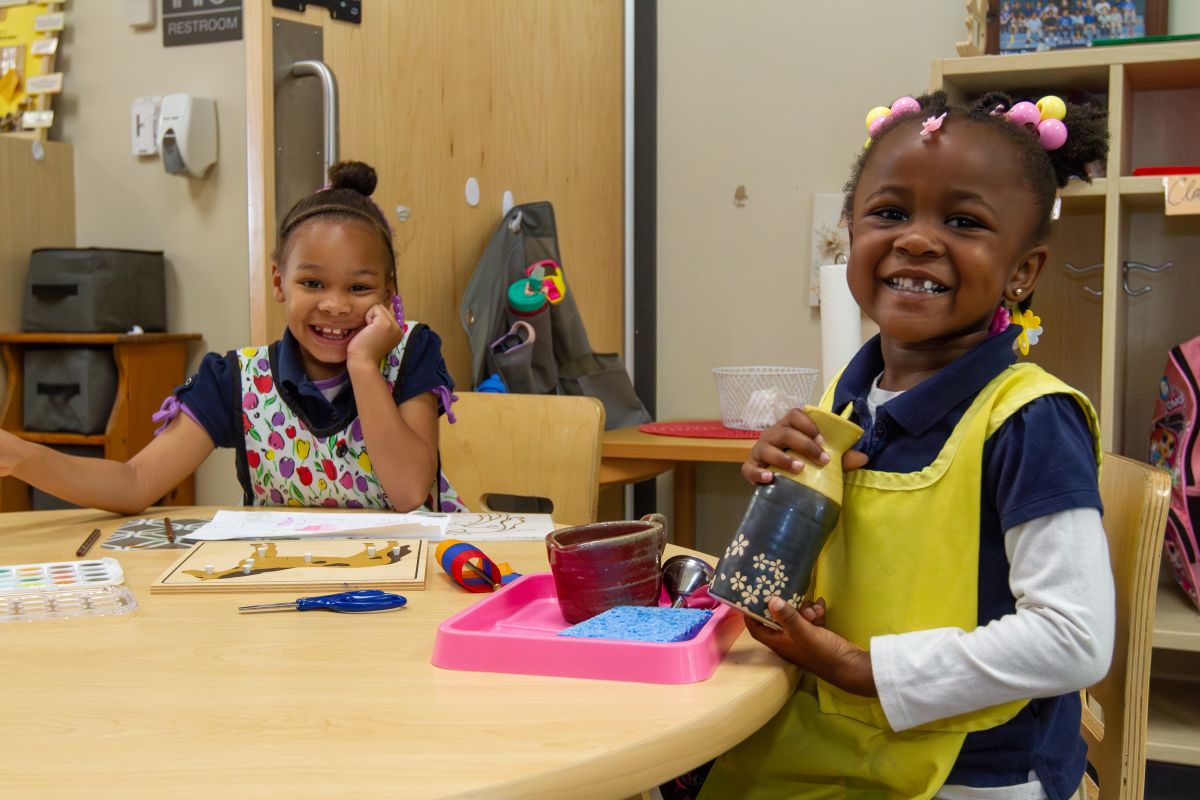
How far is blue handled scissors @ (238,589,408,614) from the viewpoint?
967 mm

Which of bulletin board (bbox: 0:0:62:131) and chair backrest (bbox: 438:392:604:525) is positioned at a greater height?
bulletin board (bbox: 0:0:62:131)

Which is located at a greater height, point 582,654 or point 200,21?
point 200,21

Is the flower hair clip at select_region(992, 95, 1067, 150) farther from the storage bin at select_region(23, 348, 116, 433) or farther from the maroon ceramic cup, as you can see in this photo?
the storage bin at select_region(23, 348, 116, 433)

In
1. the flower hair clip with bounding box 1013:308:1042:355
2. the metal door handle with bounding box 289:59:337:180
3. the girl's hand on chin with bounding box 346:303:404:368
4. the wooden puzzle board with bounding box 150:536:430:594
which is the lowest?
the wooden puzzle board with bounding box 150:536:430:594

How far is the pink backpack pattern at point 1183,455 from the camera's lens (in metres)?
1.92

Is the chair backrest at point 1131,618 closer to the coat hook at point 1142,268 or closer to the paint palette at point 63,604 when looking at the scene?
the paint palette at point 63,604

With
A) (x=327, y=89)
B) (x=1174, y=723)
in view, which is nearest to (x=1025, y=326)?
(x=1174, y=723)

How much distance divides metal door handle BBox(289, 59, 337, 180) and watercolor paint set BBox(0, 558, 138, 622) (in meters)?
1.13

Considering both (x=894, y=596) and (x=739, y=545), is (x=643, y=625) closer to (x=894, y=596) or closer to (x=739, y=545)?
(x=739, y=545)

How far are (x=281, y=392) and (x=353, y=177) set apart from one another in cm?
35

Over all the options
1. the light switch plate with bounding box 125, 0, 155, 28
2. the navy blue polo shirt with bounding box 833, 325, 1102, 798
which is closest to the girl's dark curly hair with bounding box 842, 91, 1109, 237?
the navy blue polo shirt with bounding box 833, 325, 1102, 798

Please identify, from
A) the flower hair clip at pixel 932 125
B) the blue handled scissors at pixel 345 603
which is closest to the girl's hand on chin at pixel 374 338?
the blue handled scissors at pixel 345 603

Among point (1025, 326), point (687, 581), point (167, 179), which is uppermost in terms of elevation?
point (167, 179)

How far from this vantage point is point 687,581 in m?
1.00
